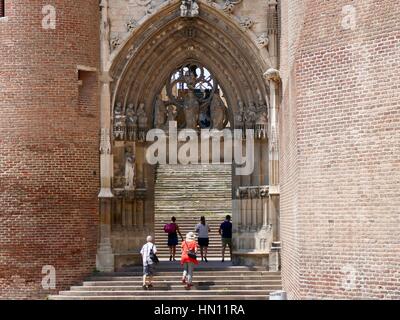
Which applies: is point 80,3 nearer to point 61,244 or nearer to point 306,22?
point 61,244

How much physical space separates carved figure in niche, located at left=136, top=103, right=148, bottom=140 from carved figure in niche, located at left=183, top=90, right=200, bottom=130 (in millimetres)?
932

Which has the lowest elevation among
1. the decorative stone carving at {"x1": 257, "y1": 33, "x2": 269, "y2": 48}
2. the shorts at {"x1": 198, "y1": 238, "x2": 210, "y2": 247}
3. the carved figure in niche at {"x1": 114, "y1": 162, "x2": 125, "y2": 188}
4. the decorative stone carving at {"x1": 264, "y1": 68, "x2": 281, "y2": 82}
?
the shorts at {"x1": 198, "y1": 238, "x2": 210, "y2": 247}

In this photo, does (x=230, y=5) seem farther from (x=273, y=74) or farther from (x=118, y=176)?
(x=118, y=176)

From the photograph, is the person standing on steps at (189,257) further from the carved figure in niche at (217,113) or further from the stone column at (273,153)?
the carved figure in niche at (217,113)

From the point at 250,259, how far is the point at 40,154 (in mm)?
4731

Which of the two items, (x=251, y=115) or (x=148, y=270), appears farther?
(x=251, y=115)

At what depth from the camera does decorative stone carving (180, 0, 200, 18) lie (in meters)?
20.7

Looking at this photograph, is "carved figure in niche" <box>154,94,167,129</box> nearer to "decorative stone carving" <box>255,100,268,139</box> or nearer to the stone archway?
the stone archway

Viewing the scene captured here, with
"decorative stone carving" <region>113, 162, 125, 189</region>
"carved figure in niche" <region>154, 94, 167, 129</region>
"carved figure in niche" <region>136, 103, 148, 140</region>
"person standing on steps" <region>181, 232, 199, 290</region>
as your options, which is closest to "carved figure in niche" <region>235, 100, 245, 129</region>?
"carved figure in niche" <region>154, 94, 167, 129</region>

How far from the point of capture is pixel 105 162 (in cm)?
2056

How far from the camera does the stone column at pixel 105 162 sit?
20.4 m

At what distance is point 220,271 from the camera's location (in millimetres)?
20016

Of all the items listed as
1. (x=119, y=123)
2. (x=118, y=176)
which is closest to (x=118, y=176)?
(x=118, y=176)

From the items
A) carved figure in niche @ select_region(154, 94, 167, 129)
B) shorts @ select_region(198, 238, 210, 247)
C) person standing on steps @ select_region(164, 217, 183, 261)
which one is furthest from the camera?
person standing on steps @ select_region(164, 217, 183, 261)
